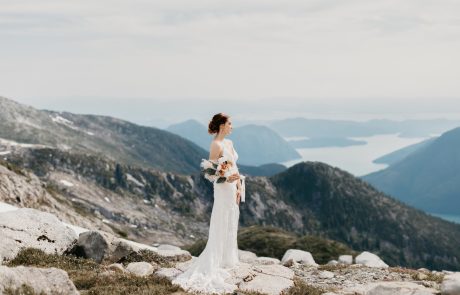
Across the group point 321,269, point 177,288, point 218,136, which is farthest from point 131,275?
point 321,269

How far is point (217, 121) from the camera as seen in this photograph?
60.6 ft

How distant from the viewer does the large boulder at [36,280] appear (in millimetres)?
12971

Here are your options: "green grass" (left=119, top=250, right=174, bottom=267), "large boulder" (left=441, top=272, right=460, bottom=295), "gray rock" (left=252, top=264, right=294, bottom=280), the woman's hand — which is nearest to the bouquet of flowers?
the woman's hand

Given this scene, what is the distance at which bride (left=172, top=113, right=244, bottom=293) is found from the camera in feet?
59.7

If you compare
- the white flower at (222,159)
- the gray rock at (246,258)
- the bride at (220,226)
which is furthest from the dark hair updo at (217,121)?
the gray rock at (246,258)

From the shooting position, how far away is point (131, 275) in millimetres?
19625

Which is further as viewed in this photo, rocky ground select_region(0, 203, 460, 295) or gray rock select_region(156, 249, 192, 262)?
gray rock select_region(156, 249, 192, 262)

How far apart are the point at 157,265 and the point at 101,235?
354cm

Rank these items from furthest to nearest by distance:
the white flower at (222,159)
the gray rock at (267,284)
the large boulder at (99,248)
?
the large boulder at (99,248), the white flower at (222,159), the gray rock at (267,284)

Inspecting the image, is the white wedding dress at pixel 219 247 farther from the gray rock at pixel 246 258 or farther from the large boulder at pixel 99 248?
the gray rock at pixel 246 258

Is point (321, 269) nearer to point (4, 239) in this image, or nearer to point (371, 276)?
point (371, 276)

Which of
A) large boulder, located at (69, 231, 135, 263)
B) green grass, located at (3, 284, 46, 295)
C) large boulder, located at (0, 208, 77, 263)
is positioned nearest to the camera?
green grass, located at (3, 284, 46, 295)

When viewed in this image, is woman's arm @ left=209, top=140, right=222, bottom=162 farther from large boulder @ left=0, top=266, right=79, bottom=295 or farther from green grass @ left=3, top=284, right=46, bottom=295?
green grass @ left=3, top=284, right=46, bottom=295

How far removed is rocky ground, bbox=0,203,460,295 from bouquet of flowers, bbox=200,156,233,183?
3.68m
